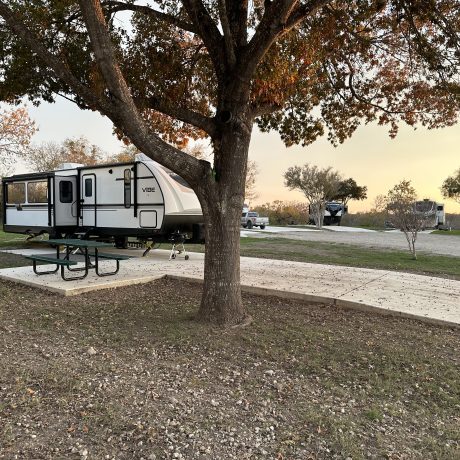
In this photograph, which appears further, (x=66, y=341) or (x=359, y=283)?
(x=359, y=283)

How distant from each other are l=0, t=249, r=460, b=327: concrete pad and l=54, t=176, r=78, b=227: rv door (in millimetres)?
2939

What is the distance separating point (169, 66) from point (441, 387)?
5465 millimetres

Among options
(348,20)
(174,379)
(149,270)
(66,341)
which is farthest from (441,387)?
(149,270)

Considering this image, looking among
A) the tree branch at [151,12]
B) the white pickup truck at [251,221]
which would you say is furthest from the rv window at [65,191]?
the white pickup truck at [251,221]

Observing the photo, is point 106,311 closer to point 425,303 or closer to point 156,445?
point 156,445

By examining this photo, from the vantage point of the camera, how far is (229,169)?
4836 millimetres

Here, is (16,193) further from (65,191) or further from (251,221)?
(251,221)

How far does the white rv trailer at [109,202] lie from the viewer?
1001 cm

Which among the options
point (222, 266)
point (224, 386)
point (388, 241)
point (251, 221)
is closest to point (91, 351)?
point (224, 386)

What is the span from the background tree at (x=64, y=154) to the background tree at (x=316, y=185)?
55.1 feet

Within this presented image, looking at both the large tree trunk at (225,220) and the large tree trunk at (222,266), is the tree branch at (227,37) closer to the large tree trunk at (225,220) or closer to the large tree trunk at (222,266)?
the large tree trunk at (225,220)

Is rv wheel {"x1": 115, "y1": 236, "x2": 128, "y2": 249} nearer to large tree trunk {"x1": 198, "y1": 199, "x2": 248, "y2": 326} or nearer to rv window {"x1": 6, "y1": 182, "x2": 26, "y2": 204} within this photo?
rv window {"x1": 6, "y1": 182, "x2": 26, "y2": 204}

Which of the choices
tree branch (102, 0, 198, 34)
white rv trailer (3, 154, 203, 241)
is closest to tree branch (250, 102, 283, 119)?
tree branch (102, 0, 198, 34)

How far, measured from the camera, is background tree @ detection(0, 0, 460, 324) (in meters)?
4.55
